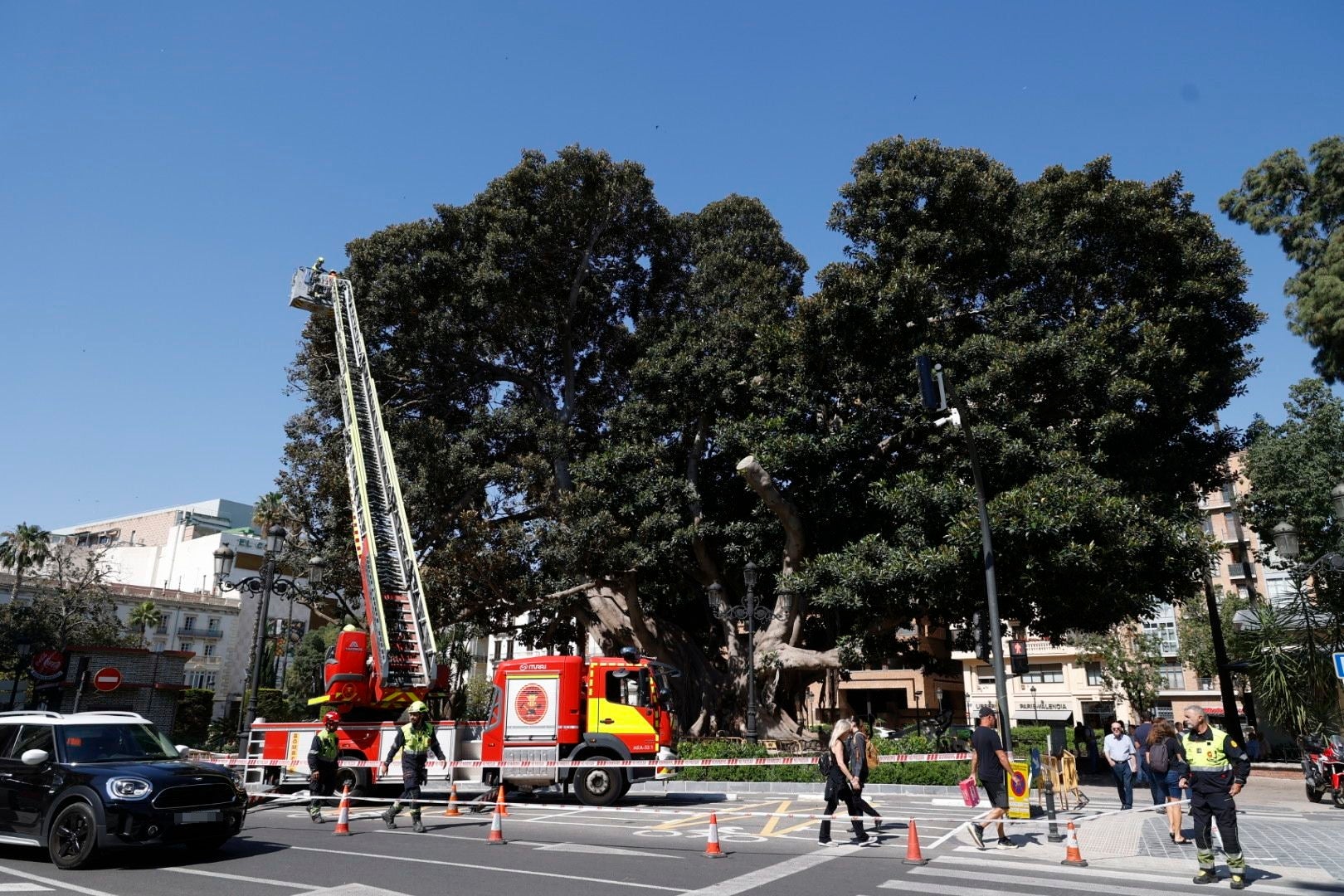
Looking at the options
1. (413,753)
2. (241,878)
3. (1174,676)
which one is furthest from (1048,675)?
(241,878)

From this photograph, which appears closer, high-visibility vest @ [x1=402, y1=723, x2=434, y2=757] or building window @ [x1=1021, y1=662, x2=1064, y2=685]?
high-visibility vest @ [x1=402, y1=723, x2=434, y2=757]

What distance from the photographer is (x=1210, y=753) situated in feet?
28.5

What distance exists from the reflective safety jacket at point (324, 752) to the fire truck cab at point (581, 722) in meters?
2.88

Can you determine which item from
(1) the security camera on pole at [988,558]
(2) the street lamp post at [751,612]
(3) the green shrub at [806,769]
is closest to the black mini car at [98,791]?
(3) the green shrub at [806,769]

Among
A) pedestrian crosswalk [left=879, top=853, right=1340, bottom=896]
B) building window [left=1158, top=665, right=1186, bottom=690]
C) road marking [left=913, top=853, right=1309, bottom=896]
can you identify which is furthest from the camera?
building window [left=1158, top=665, right=1186, bottom=690]

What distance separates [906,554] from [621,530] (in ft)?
26.1

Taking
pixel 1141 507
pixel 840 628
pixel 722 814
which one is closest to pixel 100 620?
pixel 840 628

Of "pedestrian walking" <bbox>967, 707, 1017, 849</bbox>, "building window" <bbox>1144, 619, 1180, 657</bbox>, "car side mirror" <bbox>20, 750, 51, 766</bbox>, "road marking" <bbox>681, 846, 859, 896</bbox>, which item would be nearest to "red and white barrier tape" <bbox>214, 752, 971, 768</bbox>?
"pedestrian walking" <bbox>967, 707, 1017, 849</bbox>

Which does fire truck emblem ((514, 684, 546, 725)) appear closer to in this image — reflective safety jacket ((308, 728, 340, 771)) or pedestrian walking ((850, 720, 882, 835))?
reflective safety jacket ((308, 728, 340, 771))

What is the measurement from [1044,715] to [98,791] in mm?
53085

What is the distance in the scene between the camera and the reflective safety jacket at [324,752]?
13969mm

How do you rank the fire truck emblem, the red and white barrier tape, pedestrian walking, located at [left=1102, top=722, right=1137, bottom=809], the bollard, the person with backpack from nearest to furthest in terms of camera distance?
the bollard → the person with backpack → pedestrian walking, located at [left=1102, top=722, right=1137, bottom=809] → the red and white barrier tape → the fire truck emblem

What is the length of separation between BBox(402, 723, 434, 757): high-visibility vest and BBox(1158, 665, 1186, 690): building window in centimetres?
5023

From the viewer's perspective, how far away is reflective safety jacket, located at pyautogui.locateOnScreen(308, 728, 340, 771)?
45.8 feet
